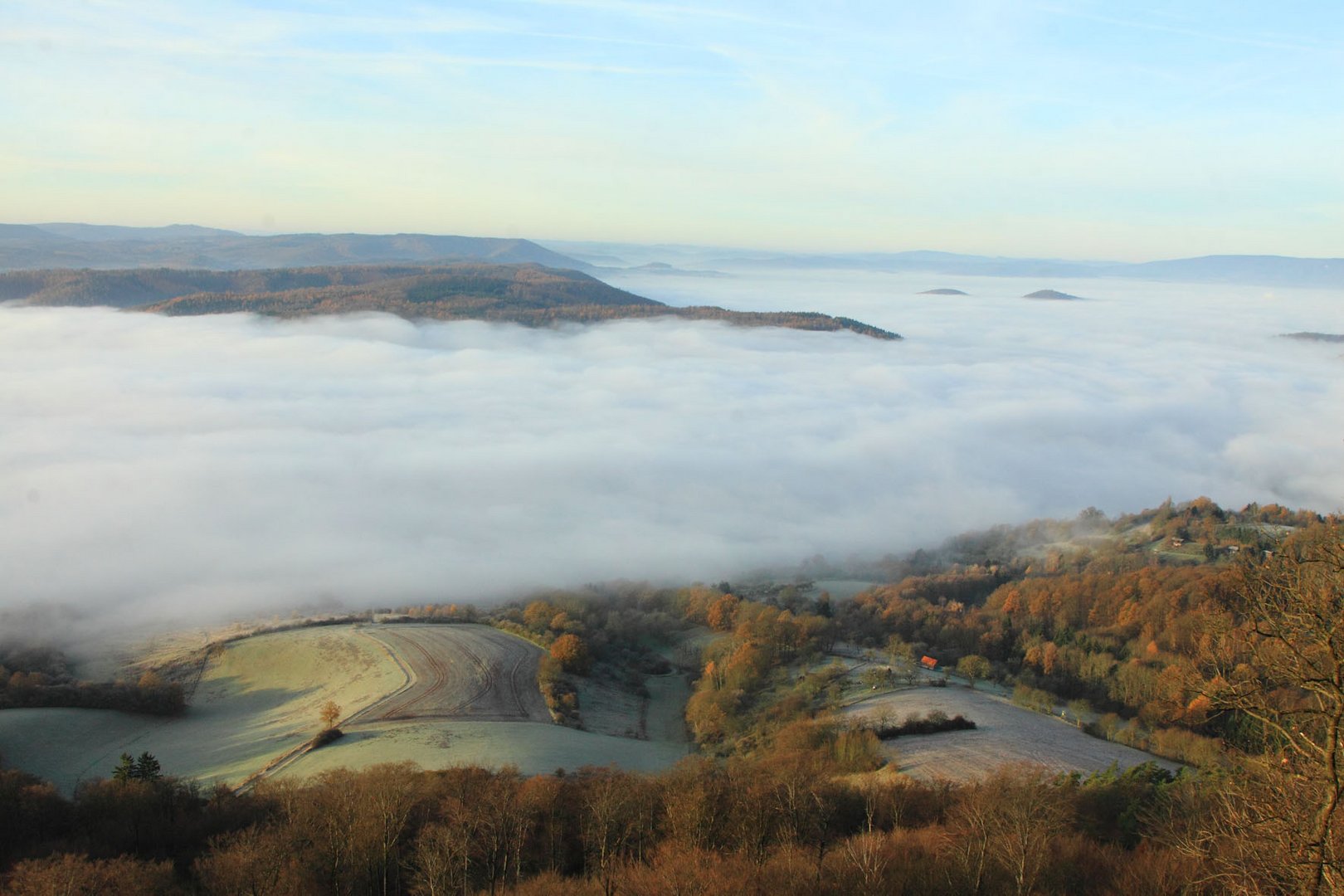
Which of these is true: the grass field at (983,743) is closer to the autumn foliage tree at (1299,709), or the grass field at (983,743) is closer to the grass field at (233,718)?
the autumn foliage tree at (1299,709)

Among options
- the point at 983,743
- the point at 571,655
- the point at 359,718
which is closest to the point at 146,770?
the point at 359,718

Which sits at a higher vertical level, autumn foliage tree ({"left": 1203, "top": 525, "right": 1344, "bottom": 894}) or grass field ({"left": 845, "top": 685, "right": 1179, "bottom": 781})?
autumn foliage tree ({"left": 1203, "top": 525, "right": 1344, "bottom": 894})

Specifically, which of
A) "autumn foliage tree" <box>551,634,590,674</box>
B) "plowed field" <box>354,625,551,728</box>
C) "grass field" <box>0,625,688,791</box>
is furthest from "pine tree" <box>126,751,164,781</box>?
"autumn foliage tree" <box>551,634,590,674</box>

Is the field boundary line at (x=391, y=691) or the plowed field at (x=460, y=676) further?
the plowed field at (x=460, y=676)

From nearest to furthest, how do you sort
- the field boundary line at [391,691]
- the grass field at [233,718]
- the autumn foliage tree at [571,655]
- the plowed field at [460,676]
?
the grass field at [233,718], the field boundary line at [391,691], the plowed field at [460,676], the autumn foliage tree at [571,655]

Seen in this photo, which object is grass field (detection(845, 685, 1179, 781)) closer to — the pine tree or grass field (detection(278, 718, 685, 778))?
grass field (detection(278, 718, 685, 778))

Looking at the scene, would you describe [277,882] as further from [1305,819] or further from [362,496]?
[362,496]

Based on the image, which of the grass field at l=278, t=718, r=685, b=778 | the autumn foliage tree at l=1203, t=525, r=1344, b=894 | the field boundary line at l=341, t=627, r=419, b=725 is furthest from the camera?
the field boundary line at l=341, t=627, r=419, b=725

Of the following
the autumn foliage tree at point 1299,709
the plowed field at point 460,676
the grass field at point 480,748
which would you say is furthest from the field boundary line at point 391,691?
the autumn foliage tree at point 1299,709

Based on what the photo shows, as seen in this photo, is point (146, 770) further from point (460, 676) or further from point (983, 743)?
point (983, 743)

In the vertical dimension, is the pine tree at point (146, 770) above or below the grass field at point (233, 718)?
above
